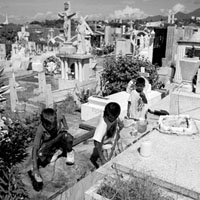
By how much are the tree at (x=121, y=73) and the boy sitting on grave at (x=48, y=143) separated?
273 inches

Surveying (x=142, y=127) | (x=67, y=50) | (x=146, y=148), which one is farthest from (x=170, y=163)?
(x=67, y=50)

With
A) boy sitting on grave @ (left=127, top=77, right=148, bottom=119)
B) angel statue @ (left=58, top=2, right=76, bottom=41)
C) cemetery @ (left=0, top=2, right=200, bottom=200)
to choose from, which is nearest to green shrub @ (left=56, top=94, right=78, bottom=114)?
cemetery @ (left=0, top=2, right=200, bottom=200)

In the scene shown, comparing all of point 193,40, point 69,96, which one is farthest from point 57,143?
point 193,40

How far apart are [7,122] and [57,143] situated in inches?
108

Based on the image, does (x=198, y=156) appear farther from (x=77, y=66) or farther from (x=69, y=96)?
(x=77, y=66)

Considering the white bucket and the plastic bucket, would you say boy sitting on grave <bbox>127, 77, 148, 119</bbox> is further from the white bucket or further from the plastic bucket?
the white bucket

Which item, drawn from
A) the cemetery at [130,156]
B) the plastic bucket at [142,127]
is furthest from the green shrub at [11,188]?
the plastic bucket at [142,127]

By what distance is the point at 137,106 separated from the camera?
5.16 meters

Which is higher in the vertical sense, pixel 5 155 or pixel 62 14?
pixel 62 14

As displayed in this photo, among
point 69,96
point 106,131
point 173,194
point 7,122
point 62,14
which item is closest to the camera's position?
point 173,194

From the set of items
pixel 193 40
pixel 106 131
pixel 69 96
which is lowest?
pixel 69 96

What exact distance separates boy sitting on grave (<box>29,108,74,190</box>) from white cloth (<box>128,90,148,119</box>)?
193 cm

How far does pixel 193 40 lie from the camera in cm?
962

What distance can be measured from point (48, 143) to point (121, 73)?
7505mm
